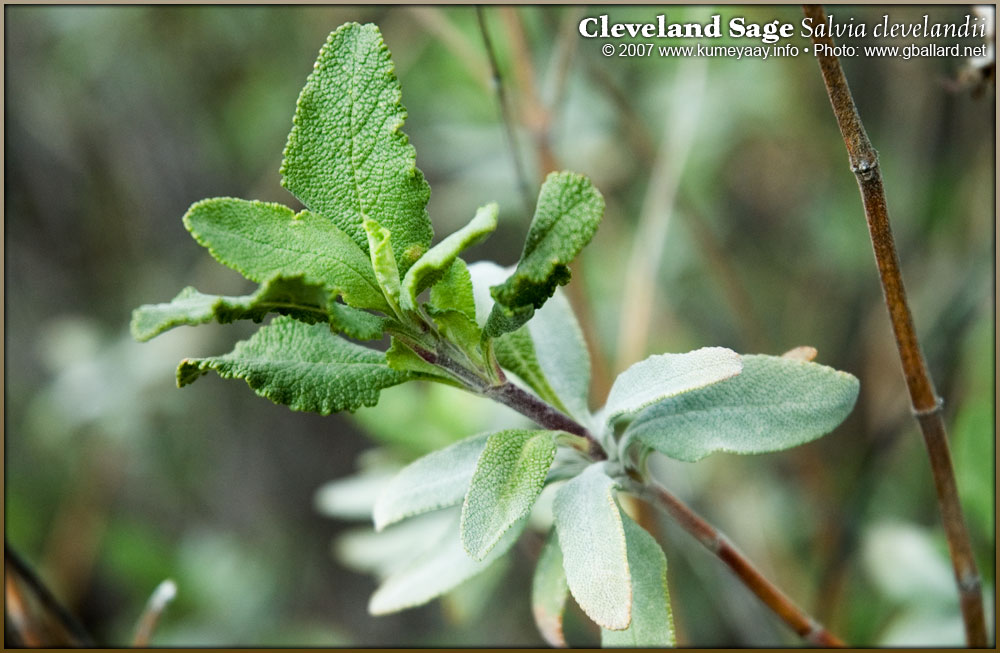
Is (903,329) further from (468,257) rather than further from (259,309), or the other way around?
(468,257)

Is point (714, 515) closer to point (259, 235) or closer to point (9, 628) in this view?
point (9, 628)

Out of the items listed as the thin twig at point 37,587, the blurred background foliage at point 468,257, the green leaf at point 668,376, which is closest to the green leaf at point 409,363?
the green leaf at point 668,376

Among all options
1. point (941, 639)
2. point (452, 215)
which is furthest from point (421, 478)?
point (452, 215)

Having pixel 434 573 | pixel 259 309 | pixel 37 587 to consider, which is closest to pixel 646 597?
pixel 434 573

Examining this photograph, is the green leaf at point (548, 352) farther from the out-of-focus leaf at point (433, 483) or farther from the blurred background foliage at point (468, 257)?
the blurred background foliage at point (468, 257)

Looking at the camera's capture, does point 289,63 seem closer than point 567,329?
No

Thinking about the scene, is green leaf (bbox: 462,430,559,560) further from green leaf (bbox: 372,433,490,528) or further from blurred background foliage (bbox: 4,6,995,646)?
blurred background foliage (bbox: 4,6,995,646)

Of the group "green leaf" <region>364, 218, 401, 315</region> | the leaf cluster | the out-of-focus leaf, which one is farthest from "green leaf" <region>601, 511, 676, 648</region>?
"green leaf" <region>364, 218, 401, 315</region>
